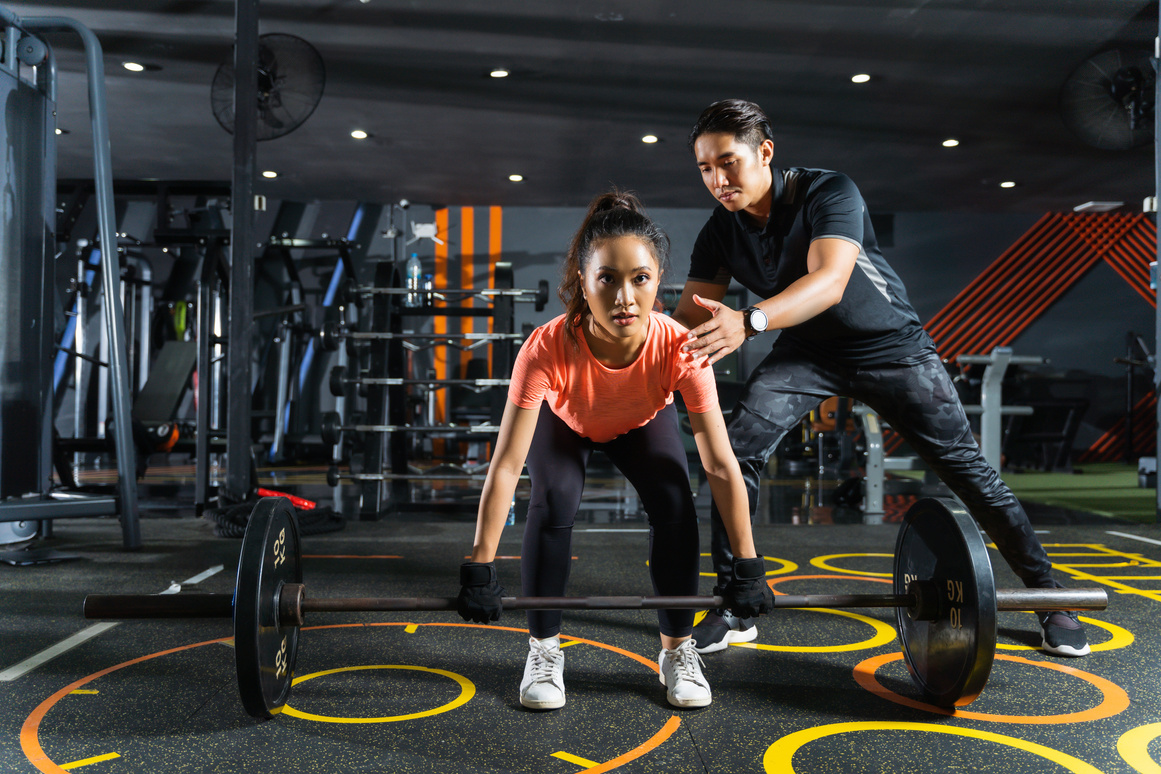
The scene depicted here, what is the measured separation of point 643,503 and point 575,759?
1.59 ft

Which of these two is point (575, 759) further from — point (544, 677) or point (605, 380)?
point (605, 380)

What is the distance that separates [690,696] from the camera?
4.63ft

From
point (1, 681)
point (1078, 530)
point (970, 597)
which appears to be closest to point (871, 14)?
point (1078, 530)

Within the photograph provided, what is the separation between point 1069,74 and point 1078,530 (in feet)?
11.1

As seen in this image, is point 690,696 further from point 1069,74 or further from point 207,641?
point 1069,74

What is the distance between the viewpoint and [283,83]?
13.6ft

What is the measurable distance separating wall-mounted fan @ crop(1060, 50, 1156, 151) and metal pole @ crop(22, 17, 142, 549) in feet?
16.6

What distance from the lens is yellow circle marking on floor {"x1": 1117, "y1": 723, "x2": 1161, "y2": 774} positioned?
1.17 metres

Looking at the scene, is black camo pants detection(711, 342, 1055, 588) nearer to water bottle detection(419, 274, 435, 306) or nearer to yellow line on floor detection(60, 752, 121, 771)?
yellow line on floor detection(60, 752, 121, 771)

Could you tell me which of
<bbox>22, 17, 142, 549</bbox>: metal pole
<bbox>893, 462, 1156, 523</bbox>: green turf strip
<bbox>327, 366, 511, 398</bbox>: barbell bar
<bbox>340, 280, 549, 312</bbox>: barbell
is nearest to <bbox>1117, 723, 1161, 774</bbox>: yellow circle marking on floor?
<bbox>327, 366, 511, 398</bbox>: barbell bar

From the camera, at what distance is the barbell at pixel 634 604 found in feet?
4.08

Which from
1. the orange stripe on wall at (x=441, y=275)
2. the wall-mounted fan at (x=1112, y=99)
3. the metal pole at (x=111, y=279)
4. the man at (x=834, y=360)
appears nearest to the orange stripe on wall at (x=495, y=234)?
the orange stripe on wall at (x=441, y=275)

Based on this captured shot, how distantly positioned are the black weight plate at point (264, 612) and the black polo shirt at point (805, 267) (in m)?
1.16

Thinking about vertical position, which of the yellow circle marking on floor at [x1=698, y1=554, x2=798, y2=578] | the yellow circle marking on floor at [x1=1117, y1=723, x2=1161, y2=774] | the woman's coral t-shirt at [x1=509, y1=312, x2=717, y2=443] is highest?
the woman's coral t-shirt at [x1=509, y1=312, x2=717, y2=443]
